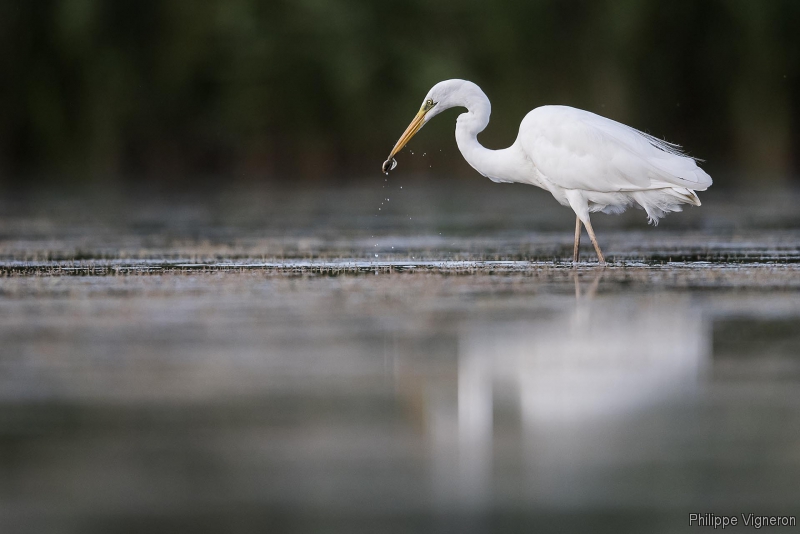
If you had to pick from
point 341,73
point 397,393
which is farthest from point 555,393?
point 341,73

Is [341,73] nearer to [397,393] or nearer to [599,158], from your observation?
[599,158]

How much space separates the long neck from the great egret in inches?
3.1

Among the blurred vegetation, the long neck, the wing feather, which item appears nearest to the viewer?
the wing feather

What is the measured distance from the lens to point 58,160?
2986 cm

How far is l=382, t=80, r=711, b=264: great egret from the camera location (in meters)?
9.15

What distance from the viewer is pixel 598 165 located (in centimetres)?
920

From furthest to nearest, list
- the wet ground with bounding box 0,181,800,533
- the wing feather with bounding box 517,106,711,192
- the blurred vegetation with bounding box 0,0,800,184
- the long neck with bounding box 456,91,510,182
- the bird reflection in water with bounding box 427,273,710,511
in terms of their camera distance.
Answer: the blurred vegetation with bounding box 0,0,800,184
the long neck with bounding box 456,91,510,182
the wing feather with bounding box 517,106,711,192
the bird reflection in water with bounding box 427,273,710,511
the wet ground with bounding box 0,181,800,533

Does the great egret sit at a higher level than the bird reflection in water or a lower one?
higher

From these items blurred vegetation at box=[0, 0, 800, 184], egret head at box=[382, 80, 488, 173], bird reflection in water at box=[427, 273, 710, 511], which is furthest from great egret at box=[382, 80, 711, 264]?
blurred vegetation at box=[0, 0, 800, 184]

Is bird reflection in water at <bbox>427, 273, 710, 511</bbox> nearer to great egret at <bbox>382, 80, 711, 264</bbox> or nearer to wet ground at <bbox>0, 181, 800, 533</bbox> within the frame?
wet ground at <bbox>0, 181, 800, 533</bbox>

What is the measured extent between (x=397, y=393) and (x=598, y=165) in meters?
5.07

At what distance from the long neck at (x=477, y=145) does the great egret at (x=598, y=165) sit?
0.08 m


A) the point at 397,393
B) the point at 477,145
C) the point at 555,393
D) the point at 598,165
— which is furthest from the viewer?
the point at 477,145

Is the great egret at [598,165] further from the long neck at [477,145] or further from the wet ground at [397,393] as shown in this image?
the wet ground at [397,393]
